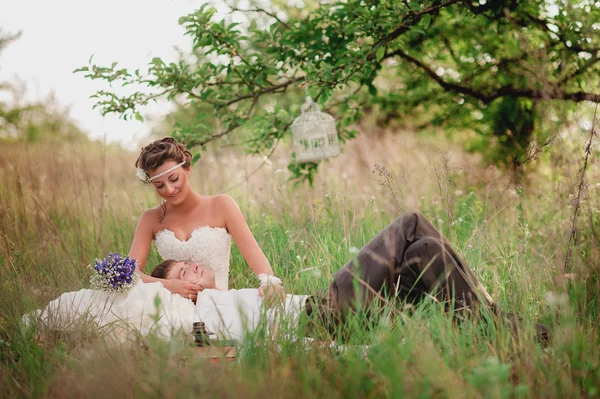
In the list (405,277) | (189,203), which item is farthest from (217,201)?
(405,277)

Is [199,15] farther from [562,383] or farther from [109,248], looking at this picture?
[562,383]

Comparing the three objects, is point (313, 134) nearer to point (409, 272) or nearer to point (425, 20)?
point (425, 20)

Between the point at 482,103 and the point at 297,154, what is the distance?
89.4 inches

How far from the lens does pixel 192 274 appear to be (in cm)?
369

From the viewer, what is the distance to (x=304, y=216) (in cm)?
512

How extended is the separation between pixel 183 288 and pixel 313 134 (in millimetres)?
2104

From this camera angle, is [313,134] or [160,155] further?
[313,134]

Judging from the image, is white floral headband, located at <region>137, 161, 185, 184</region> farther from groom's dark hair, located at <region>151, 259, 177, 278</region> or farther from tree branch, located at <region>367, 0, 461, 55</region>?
tree branch, located at <region>367, 0, 461, 55</region>

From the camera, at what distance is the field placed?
2.19m

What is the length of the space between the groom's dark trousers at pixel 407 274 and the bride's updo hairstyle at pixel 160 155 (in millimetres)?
1376

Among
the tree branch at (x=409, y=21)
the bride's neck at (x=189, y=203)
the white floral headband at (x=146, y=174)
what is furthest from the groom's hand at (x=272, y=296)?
the tree branch at (x=409, y=21)

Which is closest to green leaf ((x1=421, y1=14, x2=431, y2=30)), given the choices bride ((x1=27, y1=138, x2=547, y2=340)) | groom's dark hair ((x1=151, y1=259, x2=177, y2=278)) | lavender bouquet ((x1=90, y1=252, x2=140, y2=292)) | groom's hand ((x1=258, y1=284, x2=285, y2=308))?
bride ((x1=27, y1=138, x2=547, y2=340))

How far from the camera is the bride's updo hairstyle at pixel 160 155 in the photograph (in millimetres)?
3668

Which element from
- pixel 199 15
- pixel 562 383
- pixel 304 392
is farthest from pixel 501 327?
pixel 199 15
